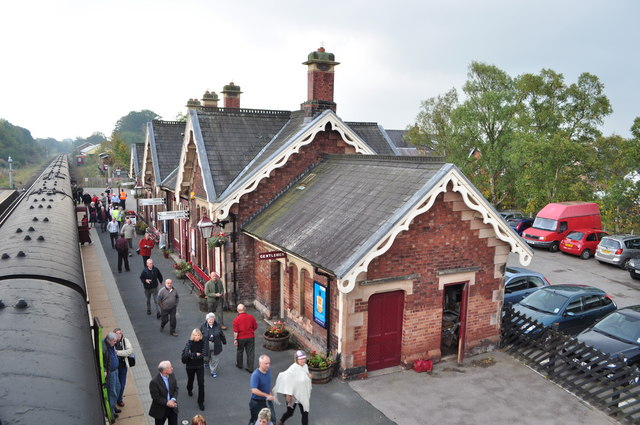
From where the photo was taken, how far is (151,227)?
30.0 metres

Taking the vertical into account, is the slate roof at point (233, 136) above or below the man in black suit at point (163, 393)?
above

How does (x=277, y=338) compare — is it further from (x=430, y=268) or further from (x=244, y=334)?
(x=430, y=268)

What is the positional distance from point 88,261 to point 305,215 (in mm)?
12231

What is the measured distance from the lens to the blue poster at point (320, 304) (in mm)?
11273

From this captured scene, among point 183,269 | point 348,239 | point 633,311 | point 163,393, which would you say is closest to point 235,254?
point 183,269

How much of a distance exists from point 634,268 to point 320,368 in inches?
708

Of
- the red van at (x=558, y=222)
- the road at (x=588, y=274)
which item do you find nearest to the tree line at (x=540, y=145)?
the red van at (x=558, y=222)

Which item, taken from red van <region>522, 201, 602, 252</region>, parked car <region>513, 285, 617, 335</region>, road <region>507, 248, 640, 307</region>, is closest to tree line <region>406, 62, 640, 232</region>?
red van <region>522, 201, 602, 252</region>

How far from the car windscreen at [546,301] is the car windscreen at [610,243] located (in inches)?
467

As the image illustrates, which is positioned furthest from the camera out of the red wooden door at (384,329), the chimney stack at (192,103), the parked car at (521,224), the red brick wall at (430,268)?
the parked car at (521,224)

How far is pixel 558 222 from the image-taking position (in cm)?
2720

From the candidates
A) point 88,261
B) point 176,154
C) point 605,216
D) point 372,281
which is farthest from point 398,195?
point 605,216

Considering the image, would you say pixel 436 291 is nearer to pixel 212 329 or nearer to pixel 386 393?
pixel 386 393

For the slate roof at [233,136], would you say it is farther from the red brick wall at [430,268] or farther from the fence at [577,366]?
the fence at [577,366]
